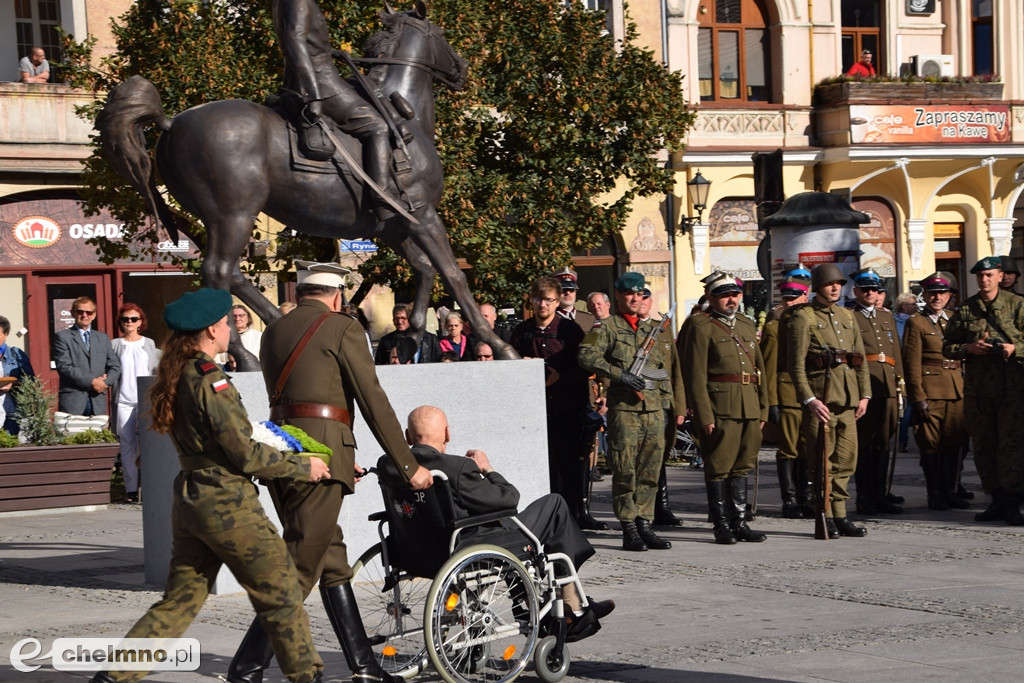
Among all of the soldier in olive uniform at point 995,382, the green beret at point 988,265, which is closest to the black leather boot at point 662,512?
the soldier in olive uniform at point 995,382

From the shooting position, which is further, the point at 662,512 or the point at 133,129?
the point at 662,512

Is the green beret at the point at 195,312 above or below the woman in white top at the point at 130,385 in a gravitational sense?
above

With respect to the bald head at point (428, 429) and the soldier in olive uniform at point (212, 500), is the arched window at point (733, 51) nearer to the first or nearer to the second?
the bald head at point (428, 429)

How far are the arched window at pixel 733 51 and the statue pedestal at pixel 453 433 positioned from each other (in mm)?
21498

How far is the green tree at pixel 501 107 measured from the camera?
61.5 feet

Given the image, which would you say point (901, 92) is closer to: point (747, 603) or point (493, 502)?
point (747, 603)

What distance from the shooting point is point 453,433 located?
398 inches

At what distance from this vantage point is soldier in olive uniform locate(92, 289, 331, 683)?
19.2 feet

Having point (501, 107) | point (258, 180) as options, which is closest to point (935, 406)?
point (258, 180)

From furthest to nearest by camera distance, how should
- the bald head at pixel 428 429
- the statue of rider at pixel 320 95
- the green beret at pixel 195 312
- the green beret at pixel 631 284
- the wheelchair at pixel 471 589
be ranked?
1. the green beret at pixel 631 284
2. the statue of rider at pixel 320 95
3. the bald head at pixel 428 429
4. the wheelchair at pixel 471 589
5. the green beret at pixel 195 312

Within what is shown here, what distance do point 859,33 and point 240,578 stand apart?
2819 centimetres

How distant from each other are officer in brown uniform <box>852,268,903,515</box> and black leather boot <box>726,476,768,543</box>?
1.73 m

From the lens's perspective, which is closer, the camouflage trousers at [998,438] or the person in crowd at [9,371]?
the camouflage trousers at [998,438]

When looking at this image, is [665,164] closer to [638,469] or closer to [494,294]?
[494,294]
